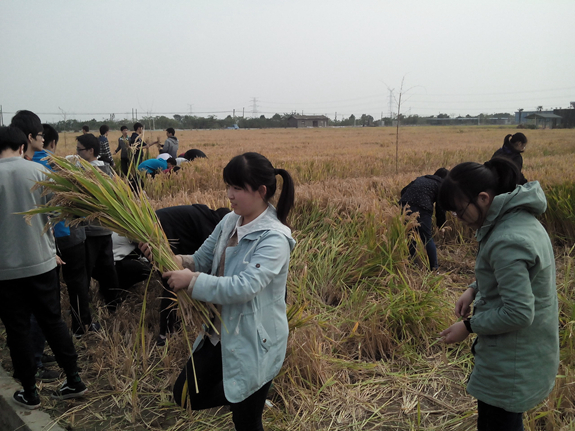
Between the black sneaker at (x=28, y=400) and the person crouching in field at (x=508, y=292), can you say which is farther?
the black sneaker at (x=28, y=400)

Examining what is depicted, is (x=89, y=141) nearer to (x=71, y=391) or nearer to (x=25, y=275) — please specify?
(x=25, y=275)

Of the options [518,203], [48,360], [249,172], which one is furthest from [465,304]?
[48,360]

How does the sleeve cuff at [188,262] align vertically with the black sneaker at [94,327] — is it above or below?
above

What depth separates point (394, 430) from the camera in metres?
A: 2.32

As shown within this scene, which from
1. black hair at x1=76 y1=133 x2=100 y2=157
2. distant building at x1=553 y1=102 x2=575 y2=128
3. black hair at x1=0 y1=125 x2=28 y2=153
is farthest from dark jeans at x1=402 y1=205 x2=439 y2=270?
distant building at x1=553 y1=102 x2=575 y2=128

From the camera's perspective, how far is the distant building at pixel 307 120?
85.6m

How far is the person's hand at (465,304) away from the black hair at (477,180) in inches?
18.6

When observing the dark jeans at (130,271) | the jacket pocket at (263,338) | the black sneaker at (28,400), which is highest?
the jacket pocket at (263,338)

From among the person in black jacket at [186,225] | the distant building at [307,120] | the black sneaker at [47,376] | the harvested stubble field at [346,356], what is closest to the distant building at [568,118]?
the distant building at [307,120]

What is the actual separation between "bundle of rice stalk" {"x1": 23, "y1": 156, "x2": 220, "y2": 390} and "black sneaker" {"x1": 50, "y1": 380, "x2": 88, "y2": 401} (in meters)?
1.17

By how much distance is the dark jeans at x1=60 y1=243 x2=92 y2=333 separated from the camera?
10.6ft

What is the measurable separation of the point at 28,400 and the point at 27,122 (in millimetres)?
1816

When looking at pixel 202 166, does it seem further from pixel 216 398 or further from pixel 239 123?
pixel 239 123

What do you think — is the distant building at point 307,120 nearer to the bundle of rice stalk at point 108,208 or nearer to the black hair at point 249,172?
the bundle of rice stalk at point 108,208
